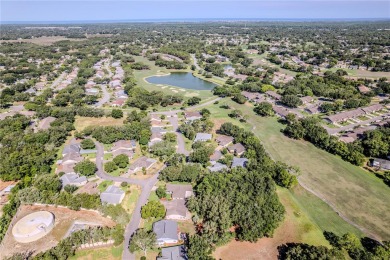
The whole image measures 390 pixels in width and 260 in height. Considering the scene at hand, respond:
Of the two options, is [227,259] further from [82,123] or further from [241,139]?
[82,123]

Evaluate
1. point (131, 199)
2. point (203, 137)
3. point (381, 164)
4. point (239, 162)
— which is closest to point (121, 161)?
point (131, 199)

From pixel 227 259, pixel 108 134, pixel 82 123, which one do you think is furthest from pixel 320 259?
pixel 82 123

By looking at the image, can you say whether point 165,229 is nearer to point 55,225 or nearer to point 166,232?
point 166,232

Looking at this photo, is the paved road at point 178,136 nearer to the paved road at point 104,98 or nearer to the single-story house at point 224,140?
the single-story house at point 224,140

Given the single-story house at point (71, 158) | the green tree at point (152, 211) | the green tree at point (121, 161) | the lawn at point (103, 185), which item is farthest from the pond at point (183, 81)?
the green tree at point (152, 211)

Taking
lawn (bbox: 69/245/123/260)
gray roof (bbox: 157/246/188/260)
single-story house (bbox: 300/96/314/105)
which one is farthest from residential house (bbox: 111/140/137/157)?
single-story house (bbox: 300/96/314/105)

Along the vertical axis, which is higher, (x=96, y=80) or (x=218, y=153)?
(x=96, y=80)

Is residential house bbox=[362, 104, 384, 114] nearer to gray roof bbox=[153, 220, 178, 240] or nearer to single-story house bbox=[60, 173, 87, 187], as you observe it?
gray roof bbox=[153, 220, 178, 240]
